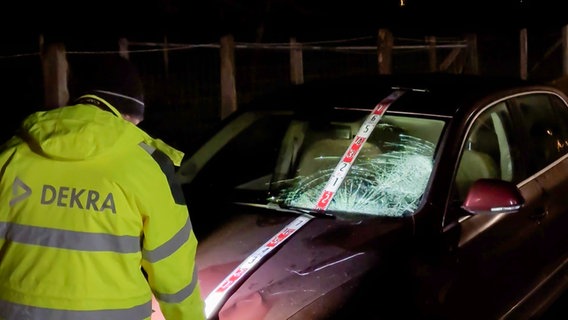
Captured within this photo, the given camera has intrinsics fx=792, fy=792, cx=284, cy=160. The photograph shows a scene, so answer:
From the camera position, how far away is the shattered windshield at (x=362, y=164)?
3.73 metres

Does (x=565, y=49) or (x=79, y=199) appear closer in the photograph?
(x=79, y=199)

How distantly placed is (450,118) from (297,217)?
0.95m

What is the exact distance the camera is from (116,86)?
2266 millimetres

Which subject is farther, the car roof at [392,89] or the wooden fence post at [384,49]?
the wooden fence post at [384,49]

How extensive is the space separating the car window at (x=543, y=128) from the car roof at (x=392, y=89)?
130 millimetres

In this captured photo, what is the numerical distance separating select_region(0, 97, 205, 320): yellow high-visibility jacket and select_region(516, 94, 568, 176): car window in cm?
279

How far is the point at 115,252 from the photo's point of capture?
2.06m

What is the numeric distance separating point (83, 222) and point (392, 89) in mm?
2560

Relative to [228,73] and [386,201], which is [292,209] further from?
[228,73]

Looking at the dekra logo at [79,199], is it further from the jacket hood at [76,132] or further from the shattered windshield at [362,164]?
the shattered windshield at [362,164]

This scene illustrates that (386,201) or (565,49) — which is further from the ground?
(565,49)

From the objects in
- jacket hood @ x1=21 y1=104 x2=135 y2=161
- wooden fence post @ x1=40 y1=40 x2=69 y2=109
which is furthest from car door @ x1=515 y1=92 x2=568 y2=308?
wooden fence post @ x1=40 y1=40 x2=69 y2=109

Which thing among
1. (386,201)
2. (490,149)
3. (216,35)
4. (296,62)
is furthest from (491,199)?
(216,35)

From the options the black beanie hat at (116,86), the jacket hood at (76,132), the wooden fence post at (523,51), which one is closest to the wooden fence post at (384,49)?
the wooden fence post at (523,51)
